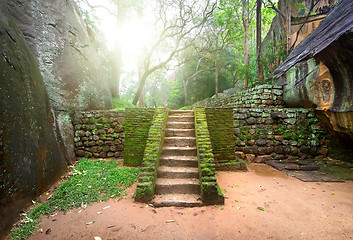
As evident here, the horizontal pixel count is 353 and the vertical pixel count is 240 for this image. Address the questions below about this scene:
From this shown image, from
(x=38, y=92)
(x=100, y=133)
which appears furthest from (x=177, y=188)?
(x=38, y=92)

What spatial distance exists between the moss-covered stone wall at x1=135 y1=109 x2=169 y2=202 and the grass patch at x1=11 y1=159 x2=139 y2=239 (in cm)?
61

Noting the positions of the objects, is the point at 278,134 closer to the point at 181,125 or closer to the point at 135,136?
the point at 181,125

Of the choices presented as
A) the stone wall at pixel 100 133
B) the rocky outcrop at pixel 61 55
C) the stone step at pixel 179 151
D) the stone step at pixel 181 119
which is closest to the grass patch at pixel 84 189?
the stone wall at pixel 100 133

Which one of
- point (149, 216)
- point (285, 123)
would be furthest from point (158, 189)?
point (285, 123)

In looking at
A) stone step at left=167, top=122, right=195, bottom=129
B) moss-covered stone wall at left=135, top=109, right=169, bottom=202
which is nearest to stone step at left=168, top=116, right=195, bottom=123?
stone step at left=167, top=122, right=195, bottom=129

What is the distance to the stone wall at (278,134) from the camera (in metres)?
5.43

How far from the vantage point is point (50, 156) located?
370cm

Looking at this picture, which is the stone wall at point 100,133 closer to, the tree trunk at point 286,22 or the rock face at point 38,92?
the rock face at point 38,92

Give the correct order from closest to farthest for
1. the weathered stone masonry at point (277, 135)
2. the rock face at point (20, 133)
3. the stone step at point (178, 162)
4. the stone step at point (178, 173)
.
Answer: the rock face at point (20, 133), the stone step at point (178, 173), the stone step at point (178, 162), the weathered stone masonry at point (277, 135)

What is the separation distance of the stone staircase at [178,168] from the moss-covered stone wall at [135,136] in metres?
0.77

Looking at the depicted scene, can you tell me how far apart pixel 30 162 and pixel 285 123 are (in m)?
7.28

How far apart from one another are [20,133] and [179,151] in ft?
10.7

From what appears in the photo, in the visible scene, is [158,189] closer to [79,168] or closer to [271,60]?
[79,168]

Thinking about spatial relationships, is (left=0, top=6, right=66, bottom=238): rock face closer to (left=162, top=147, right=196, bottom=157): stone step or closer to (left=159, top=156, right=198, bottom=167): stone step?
(left=159, top=156, right=198, bottom=167): stone step
